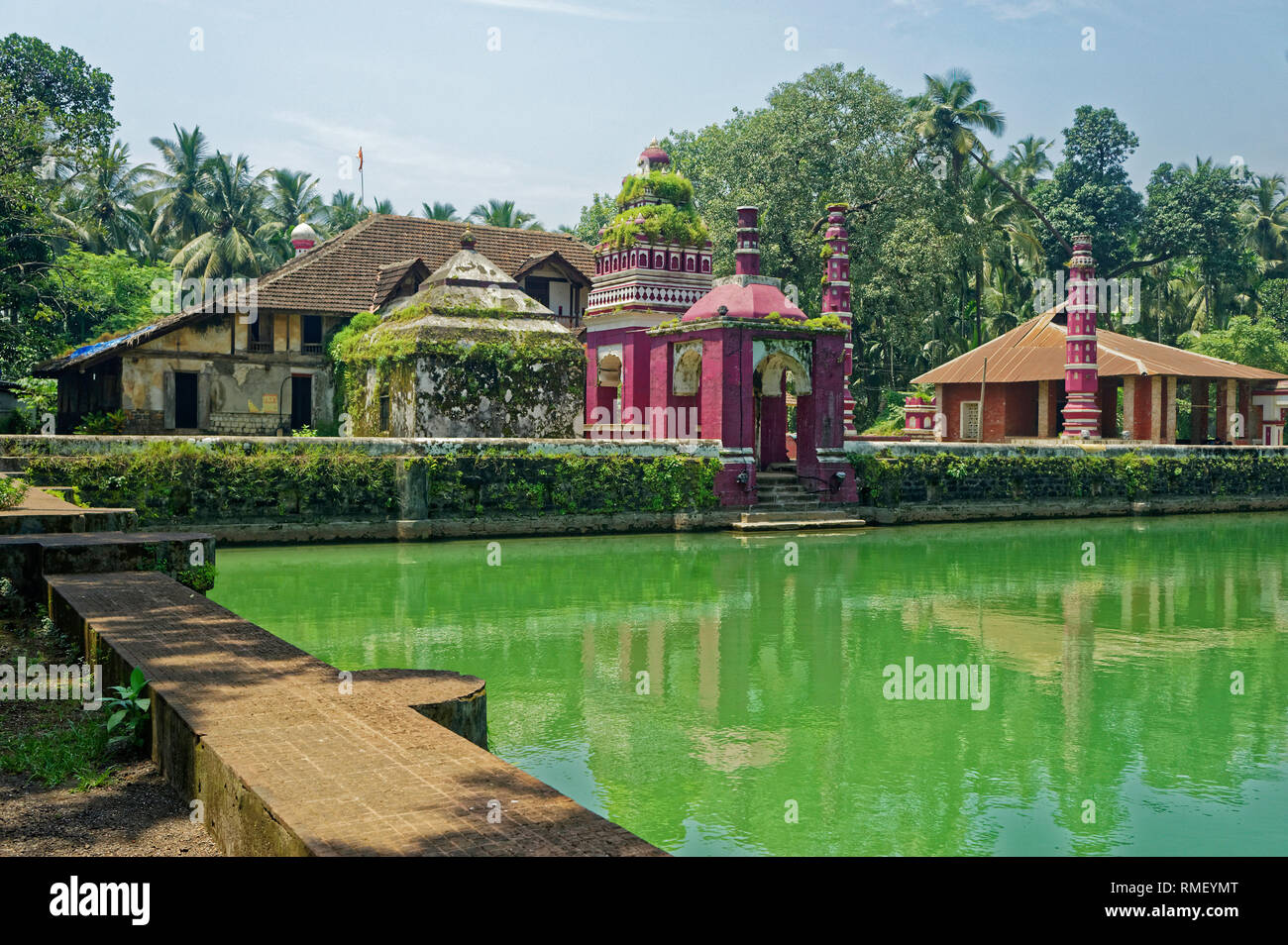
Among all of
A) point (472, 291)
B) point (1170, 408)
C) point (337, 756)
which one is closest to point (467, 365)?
point (472, 291)

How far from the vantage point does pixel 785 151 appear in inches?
1443

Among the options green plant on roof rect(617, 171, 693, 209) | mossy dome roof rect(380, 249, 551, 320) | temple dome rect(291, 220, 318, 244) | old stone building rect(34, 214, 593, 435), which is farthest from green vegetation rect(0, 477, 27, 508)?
temple dome rect(291, 220, 318, 244)

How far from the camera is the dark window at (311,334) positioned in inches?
1109

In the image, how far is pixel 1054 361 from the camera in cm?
3441

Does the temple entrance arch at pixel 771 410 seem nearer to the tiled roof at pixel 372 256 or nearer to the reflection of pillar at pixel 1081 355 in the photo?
the tiled roof at pixel 372 256

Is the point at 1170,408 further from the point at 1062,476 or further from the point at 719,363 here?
the point at 719,363

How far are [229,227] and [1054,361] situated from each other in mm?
27471

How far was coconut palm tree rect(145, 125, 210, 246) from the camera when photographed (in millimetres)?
41531

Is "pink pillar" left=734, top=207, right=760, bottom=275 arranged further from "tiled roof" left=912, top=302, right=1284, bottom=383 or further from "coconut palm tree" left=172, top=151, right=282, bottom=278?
"coconut palm tree" left=172, top=151, right=282, bottom=278

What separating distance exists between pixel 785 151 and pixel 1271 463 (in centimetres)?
1632

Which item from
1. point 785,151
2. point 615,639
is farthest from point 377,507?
point 785,151

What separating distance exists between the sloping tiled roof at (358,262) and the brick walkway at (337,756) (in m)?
22.0

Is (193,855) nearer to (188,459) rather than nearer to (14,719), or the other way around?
(14,719)
